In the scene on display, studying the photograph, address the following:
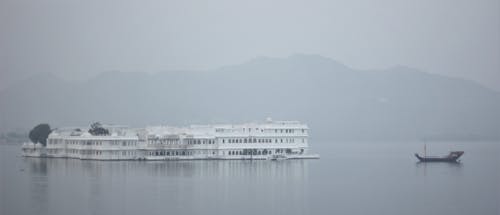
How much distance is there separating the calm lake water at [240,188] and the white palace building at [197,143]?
1409 millimetres

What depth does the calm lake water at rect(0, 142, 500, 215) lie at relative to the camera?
24375mm

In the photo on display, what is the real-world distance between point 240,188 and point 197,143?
45.2 feet

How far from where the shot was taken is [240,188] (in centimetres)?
2919

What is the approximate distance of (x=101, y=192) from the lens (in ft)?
91.4

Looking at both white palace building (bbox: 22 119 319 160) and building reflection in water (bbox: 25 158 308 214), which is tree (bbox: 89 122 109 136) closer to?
white palace building (bbox: 22 119 319 160)

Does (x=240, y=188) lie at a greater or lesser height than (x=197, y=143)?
lesser

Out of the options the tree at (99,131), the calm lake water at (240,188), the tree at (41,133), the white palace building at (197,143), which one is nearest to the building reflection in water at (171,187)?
the calm lake water at (240,188)

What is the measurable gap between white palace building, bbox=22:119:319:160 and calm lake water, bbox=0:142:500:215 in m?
1.41

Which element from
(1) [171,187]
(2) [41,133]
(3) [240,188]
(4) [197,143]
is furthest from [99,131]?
(3) [240,188]

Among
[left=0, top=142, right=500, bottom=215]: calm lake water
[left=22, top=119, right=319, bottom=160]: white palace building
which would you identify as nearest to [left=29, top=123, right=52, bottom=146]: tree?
[left=22, top=119, right=319, bottom=160]: white palace building

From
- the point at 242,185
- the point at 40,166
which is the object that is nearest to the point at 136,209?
the point at 242,185

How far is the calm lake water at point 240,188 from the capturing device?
80.0 ft

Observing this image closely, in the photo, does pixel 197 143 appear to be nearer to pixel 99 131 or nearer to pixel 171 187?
pixel 99 131

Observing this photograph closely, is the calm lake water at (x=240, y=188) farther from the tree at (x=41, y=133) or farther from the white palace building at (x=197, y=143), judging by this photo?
the tree at (x=41, y=133)
